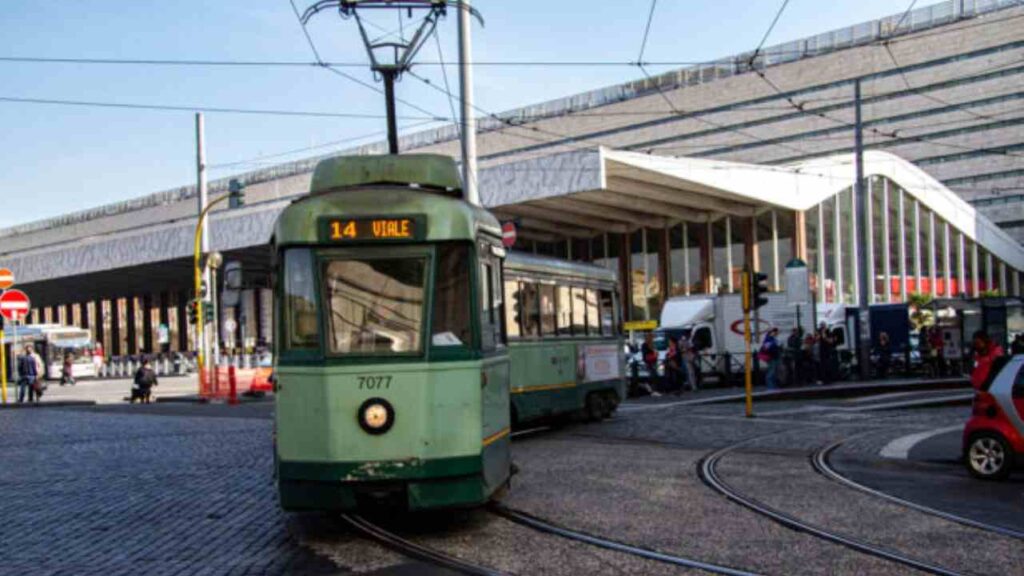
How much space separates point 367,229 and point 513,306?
764 cm

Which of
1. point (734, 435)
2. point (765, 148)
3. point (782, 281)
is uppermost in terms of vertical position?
point (765, 148)

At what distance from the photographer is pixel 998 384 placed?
11.8 meters

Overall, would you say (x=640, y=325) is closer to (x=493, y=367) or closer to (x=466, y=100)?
(x=466, y=100)

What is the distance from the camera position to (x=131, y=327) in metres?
91.0

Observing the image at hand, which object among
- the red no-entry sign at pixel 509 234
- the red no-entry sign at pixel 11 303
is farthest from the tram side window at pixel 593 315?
the red no-entry sign at pixel 11 303

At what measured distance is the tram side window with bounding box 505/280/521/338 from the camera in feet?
52.6

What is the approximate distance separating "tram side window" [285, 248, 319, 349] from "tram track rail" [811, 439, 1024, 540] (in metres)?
5.21

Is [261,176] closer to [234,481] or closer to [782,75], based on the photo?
[782,75]

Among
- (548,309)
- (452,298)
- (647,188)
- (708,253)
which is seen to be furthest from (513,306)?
(708,253)

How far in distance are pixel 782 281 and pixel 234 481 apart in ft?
144

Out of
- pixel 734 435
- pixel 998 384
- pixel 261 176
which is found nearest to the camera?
pixel 998 384

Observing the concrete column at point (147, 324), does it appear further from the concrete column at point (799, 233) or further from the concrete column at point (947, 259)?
the concrete column at point (947, 259)

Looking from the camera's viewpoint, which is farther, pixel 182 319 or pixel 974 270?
pixel 182 319

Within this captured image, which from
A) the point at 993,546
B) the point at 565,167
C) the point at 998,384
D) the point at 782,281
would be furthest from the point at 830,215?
the point at 993,546
